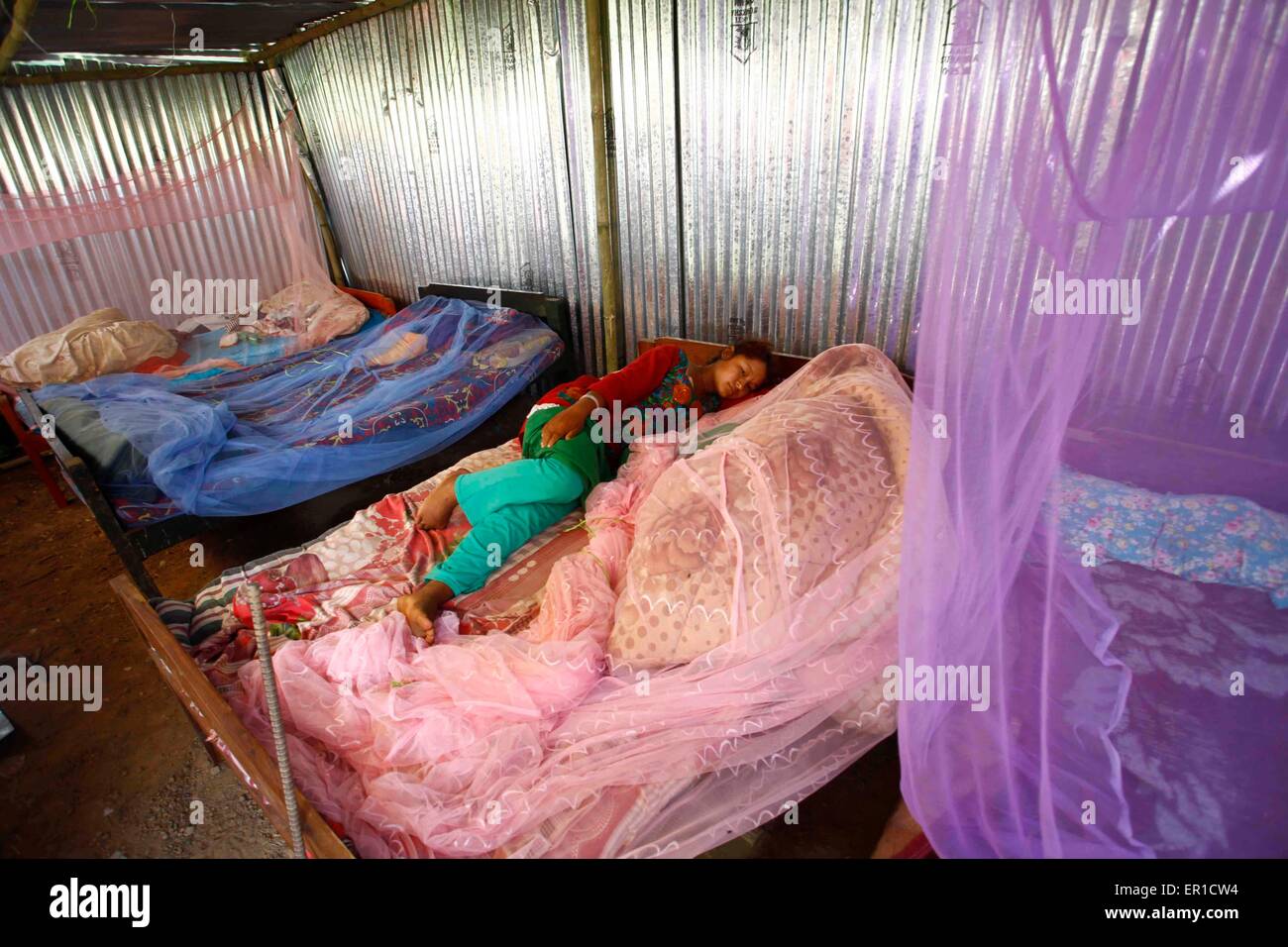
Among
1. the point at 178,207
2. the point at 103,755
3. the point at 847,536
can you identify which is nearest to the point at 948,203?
the point at 847,536

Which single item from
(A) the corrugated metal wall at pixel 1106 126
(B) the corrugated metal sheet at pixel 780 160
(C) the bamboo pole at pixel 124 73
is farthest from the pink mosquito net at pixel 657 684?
(C) the bamboo pole at pixel 124 73

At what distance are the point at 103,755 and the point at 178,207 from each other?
160 inches

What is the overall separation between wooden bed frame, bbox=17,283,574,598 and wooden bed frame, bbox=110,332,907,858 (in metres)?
0.76

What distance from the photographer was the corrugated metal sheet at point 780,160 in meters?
2.54

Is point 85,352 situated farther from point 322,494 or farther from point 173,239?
point 322,494

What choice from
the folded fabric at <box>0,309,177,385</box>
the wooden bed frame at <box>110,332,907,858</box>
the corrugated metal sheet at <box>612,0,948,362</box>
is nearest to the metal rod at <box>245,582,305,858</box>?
the wooden bed frame at <box>110,332,907,858</box>

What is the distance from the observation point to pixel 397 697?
164 cm

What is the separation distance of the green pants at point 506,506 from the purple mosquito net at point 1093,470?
56.4 inches

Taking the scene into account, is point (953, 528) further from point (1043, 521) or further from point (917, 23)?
point (917, 23)

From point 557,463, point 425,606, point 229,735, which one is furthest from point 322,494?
point 229,735

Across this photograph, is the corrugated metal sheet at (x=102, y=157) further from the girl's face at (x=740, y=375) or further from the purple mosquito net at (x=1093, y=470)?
the purple mosquito net at (x=1093, y=470)

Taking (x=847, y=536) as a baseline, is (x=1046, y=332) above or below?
above

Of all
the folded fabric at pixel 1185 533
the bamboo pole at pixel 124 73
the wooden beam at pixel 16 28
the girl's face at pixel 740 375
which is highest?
the wooden beam at pixel 16 28

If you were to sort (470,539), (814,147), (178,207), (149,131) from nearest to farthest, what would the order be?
(470,539)
(814,147)
(178,207)
(149,131)
